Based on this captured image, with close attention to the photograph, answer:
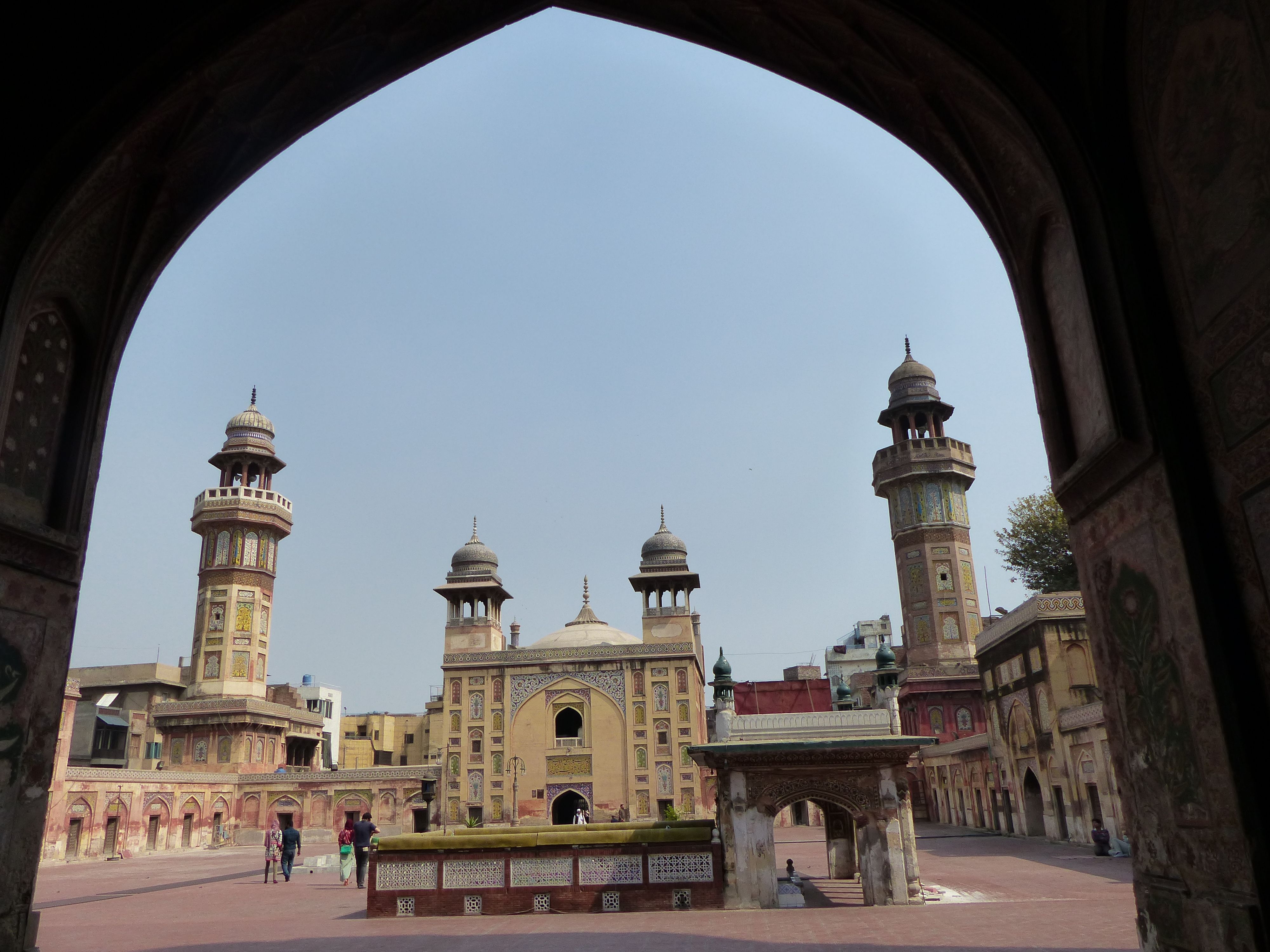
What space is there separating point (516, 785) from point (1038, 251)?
33331 mm

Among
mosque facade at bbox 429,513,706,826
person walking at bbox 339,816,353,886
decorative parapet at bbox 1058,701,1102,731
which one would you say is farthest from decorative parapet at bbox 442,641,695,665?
person walking at bbox 339,816,353,886

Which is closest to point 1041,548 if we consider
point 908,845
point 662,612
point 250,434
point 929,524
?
point 929,524

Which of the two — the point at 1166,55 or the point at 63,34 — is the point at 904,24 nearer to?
the point at 1166,55

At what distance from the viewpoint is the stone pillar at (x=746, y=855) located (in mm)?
14078

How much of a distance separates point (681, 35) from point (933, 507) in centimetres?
3450

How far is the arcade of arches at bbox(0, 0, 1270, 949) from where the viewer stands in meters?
4.37

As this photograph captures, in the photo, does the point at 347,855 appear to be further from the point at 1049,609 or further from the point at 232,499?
the point at 232,499

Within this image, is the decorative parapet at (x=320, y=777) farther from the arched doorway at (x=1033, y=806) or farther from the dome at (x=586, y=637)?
the arched doorway at (x=1033, y=806)

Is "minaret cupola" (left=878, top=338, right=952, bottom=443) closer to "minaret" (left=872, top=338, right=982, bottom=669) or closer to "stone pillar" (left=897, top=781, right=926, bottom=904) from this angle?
"minaret" (left=872, top=338, right=982, bottom=669)

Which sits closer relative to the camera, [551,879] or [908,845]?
[551,879]

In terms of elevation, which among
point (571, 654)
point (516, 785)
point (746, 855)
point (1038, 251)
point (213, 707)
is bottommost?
point (746, 855)

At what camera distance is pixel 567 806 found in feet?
119

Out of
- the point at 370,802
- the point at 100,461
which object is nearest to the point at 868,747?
the point at 100,461

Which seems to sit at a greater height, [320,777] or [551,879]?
[320,777]
